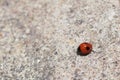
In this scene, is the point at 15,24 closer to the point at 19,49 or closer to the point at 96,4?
the point at 19,49

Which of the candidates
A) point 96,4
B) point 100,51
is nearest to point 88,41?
point 100,51

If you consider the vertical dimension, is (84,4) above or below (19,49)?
above

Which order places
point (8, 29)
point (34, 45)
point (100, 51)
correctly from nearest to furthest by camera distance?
point (100, 51) → point (34, 45) → point (8, 29)

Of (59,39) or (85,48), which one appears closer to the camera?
(85,48)

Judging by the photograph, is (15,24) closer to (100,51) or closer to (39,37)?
(39,37)

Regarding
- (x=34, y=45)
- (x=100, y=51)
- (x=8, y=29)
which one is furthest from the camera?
(x=8, y=29)

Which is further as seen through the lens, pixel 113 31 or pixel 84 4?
pixel 84 4

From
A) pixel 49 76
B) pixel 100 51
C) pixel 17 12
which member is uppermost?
pixel 17 12
